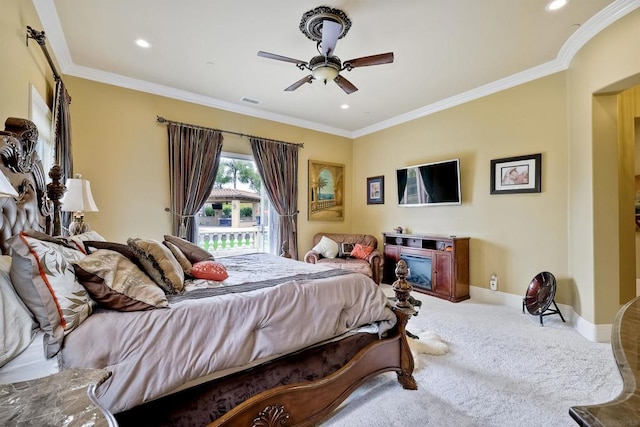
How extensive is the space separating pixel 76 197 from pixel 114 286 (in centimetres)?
195

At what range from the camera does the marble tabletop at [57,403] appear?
600 millimetres

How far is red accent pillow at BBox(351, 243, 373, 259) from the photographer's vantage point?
5.01 m

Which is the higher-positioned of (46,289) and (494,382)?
(46,289)

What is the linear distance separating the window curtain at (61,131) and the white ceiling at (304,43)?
1.77ft

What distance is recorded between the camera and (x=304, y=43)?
2.98 m

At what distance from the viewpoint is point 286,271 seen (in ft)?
7.79

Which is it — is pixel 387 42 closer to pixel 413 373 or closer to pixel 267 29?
pixel 267 29

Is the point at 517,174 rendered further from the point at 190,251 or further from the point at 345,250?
the point at 190,251

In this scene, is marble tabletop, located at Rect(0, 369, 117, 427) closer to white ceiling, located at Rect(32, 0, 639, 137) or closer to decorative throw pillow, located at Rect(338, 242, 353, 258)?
white ceiling, located at Rect(32, 0, 639, 137)

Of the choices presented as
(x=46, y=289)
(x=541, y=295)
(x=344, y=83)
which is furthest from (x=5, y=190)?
(x=541, y=295)

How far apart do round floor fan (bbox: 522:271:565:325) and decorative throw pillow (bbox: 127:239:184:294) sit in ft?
12.4

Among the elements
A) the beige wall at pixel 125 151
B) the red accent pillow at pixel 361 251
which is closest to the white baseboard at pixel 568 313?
the red accent pillow at pixel 361 251

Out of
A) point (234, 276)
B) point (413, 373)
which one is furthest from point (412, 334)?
point (234, 276)

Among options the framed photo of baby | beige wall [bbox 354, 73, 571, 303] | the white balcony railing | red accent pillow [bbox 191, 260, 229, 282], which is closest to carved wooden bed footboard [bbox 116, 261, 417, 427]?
red accent pillow [bbox 191, 260, 229, 282]
